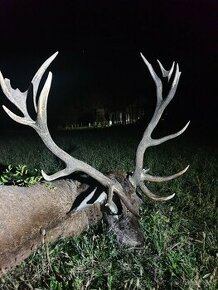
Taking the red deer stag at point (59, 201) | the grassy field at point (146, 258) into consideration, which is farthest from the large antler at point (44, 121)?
the grassy field at point (146, 258)

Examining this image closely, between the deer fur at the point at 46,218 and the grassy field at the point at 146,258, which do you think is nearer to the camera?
the grassy field at the point at 146,258

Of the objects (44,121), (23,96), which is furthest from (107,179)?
(23,96)

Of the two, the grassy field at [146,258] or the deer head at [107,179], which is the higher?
the deer head at [107,179]

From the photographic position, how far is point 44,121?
4004 mm

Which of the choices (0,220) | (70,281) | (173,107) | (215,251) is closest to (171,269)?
(215,251)

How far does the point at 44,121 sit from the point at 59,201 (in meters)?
1.08

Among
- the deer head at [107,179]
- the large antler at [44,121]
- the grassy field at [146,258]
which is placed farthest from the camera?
the deer head at [107,179]

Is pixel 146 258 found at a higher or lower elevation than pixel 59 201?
lower

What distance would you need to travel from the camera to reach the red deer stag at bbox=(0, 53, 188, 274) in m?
3.87

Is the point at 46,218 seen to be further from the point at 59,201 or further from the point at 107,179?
the point at 107,179

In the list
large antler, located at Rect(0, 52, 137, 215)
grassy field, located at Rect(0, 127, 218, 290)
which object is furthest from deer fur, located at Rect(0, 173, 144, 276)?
large antler, located at Rect(0, 52, 137, 215)

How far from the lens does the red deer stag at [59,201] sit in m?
3.87

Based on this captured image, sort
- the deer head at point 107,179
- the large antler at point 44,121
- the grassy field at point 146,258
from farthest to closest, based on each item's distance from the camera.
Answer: the deer head at point 107,179, the large antler at point 44,121, the grassy field at point 146,258

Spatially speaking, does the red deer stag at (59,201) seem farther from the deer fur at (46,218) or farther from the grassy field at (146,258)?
the grassy field at (146,258)
